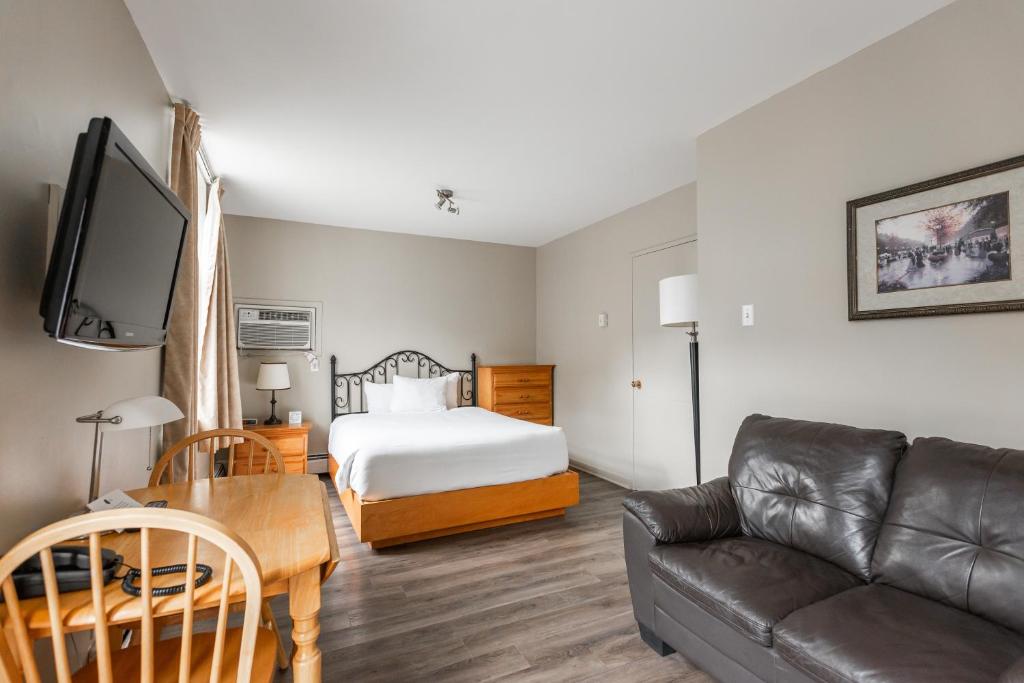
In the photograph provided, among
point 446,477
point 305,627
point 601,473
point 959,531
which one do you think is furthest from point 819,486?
point 601,473

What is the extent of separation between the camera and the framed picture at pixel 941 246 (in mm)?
1848

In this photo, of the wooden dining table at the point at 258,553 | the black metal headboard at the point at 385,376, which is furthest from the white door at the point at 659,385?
the wooden dining table at the point at 258,553

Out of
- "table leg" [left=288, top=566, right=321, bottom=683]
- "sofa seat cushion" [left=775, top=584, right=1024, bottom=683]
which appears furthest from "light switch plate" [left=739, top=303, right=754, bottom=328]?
"table leg" [left=288, top=566, right=321, bottom=683]

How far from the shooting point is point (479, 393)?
A: 584cm

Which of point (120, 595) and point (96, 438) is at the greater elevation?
point (96, 438)

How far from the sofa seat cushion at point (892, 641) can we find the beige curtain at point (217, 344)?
3414 millimetres

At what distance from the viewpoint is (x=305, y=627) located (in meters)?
1.23

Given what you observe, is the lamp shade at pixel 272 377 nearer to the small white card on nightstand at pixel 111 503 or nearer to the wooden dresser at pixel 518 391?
the wooden dresser at pixel 518 391

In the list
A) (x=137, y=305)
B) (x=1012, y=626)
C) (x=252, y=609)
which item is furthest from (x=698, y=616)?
(x=137, y=305)

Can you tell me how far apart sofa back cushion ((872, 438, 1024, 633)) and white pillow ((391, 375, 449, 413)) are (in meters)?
4.00

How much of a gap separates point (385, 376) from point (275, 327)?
1208 mm

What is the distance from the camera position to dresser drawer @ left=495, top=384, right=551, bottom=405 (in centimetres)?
557

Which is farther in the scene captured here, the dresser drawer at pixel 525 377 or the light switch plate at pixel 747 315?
the dresser drawer at pixel 525 377

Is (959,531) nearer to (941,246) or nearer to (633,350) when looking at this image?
(941,246)
